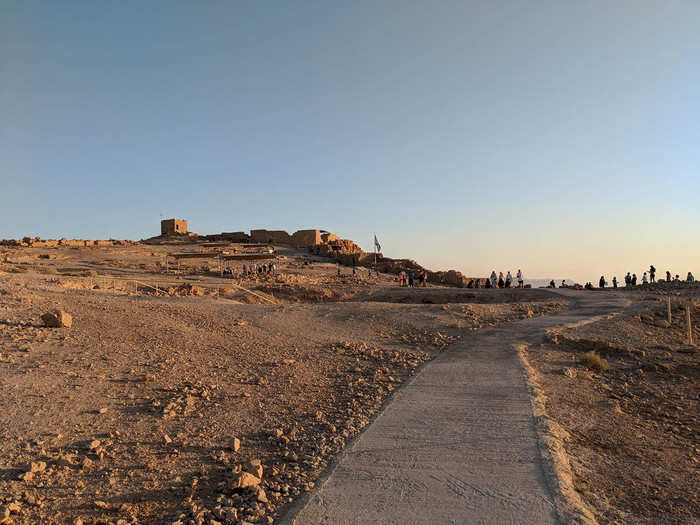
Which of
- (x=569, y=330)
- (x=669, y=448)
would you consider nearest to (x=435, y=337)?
(x=569, y=330)

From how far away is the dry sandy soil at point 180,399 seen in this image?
3.83 metres

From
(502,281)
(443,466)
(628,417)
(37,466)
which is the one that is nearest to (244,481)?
(443,466)

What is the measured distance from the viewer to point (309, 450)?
479 centimetres

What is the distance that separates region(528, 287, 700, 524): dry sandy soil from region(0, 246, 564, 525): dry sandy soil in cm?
247

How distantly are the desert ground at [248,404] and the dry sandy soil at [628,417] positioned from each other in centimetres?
3

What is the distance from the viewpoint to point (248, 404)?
6227 mm

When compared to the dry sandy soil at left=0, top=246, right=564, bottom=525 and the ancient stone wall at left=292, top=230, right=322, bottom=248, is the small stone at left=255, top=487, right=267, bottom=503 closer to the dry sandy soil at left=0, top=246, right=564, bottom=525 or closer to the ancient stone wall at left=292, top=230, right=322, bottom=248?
the dry sandy soil at left=0, top=246, right=564, bottom=525

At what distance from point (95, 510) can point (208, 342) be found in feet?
19.7

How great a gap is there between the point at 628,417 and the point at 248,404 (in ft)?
17.7

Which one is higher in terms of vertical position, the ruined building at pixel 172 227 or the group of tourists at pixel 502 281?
the ruined building at pixel 172 227

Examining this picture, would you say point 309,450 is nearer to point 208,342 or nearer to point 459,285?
point 208,342

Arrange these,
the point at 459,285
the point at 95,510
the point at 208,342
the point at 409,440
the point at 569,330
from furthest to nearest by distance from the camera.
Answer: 1. the point at 459,285
2. the point at 569,330
3. the point at 208,342
4. the point at 409,440
5. the point at 95,510

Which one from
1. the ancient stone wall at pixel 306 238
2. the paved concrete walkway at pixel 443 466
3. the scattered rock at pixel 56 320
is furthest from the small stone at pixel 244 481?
the ancient stone wall at pixel 306 238

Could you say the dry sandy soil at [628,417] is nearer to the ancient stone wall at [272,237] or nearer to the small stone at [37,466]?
the small stone at [37,466]
